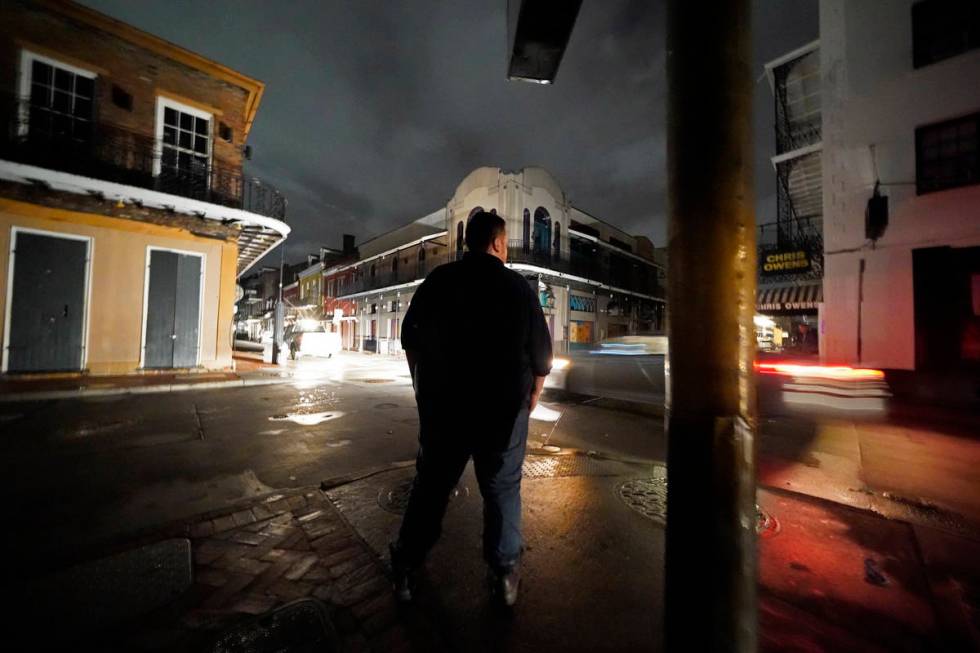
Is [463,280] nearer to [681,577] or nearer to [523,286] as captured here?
[523,286]

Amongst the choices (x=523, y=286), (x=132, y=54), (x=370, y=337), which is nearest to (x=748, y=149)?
(x=523, y=286)

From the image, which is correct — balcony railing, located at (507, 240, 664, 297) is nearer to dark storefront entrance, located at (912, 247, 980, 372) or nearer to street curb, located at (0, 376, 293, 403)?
street curb, located at (0, 376, 293, 403)

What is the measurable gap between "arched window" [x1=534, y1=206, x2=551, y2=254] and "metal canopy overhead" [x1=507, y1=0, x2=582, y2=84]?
62.0 ft

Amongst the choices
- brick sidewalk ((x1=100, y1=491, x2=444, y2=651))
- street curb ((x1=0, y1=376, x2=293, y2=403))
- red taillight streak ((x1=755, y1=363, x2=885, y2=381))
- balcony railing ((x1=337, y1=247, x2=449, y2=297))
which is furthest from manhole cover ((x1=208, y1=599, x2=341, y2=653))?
balcony railing ((x1=337, y1=247, x2=449, y2=297))

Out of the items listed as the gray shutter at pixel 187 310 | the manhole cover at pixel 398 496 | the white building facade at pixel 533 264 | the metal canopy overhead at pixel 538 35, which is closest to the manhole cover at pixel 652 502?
the manhole cover at pixel 398 496

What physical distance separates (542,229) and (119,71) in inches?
696

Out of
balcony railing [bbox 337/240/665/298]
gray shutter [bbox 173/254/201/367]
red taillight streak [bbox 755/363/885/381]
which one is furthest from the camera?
balcony railing [bbox 337/240/665/298]

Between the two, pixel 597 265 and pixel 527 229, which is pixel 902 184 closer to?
pixel 527 229

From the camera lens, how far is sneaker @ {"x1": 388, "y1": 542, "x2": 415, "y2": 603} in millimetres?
1860

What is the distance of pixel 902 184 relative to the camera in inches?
343

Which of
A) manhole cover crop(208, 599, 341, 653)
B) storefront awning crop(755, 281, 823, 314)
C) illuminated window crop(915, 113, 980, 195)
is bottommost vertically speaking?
manhole cover crop(208, 599, 341, 653)

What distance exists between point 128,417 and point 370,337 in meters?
23.9

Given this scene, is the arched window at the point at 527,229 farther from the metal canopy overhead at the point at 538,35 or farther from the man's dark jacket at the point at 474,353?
the man's dark jacket at the point at 474,353

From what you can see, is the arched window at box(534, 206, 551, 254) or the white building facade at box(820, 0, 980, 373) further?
the arched window at box(534, 206, 551, 254)
